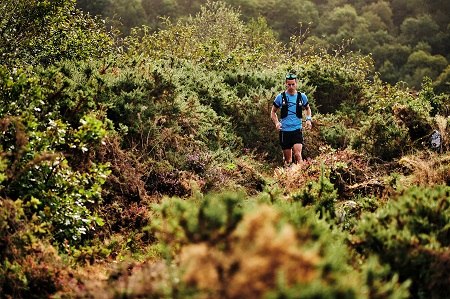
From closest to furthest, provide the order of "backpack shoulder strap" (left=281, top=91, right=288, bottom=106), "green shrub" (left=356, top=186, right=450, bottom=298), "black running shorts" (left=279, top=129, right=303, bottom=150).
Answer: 1. "green shrub" (left=356, top=186, right=450, bottom=298)
2. "backpack shoulder strap" (left=281, top=91, right=288, bottom=106)
3. "black running shorts" (left=279, top=129, right=303, bottom=150)

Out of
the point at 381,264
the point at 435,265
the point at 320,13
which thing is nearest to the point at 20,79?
the point at 381,264

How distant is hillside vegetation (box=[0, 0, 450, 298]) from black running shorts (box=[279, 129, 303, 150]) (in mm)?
809

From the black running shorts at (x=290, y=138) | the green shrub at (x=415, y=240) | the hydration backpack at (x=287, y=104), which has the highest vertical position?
the hydration backpack at (x=287, y=104)

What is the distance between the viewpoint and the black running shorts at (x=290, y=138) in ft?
33.2

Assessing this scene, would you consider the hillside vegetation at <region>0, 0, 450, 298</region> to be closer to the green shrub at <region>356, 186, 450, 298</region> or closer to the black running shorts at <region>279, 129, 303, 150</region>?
the green shrub at <region>356, 186, 450, 298</region>

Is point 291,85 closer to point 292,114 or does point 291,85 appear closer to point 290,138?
point 292,114

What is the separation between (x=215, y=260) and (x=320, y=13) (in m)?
64.1

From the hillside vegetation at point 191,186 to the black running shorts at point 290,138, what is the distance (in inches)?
31.8

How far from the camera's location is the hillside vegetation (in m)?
2.82

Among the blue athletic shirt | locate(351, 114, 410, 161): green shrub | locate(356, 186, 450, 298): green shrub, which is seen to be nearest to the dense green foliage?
locate(351, 114, 410, 161): green shrub

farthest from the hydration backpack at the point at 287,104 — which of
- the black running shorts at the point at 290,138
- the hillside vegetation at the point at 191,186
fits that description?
the hillside vegetation at the point at 191,186

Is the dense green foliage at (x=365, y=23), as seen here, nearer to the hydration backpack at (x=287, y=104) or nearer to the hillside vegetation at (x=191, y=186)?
the hillside vegetation at (x=191, y=186)

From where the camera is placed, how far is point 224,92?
45.2 feet

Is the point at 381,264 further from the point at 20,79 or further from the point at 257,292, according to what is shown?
the point at 20,79
